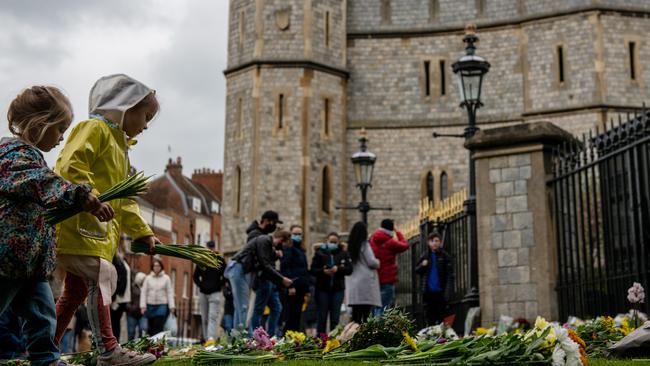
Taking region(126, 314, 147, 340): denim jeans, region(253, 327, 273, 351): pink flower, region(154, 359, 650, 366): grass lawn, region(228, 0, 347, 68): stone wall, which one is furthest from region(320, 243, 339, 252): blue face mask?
region(228, 0, 347, 68): stone wall

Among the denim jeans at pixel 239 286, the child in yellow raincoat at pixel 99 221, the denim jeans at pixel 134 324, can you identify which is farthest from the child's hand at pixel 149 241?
the denim jeans at pixel 134 324

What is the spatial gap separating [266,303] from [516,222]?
10.9 feet

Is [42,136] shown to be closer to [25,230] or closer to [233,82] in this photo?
[25,230]

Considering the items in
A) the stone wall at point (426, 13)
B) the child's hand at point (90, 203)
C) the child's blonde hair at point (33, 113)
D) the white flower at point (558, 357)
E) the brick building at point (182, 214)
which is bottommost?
the white flower at point (558, 357)

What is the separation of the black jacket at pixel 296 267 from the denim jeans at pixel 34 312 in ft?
27.1

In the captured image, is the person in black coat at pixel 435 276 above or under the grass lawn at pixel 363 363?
above

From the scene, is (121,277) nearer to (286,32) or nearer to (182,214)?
(286,32)

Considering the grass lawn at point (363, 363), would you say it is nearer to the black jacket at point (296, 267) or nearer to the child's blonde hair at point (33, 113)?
the child's blonde hair at point (33, 113)

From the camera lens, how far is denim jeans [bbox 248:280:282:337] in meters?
11.0

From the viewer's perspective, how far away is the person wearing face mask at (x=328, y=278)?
12.6 m

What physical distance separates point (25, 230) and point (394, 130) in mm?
27205

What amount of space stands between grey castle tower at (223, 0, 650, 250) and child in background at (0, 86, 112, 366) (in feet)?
79.8

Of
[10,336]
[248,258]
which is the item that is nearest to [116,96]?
[10,336]

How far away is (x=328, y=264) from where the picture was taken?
12.7 m
